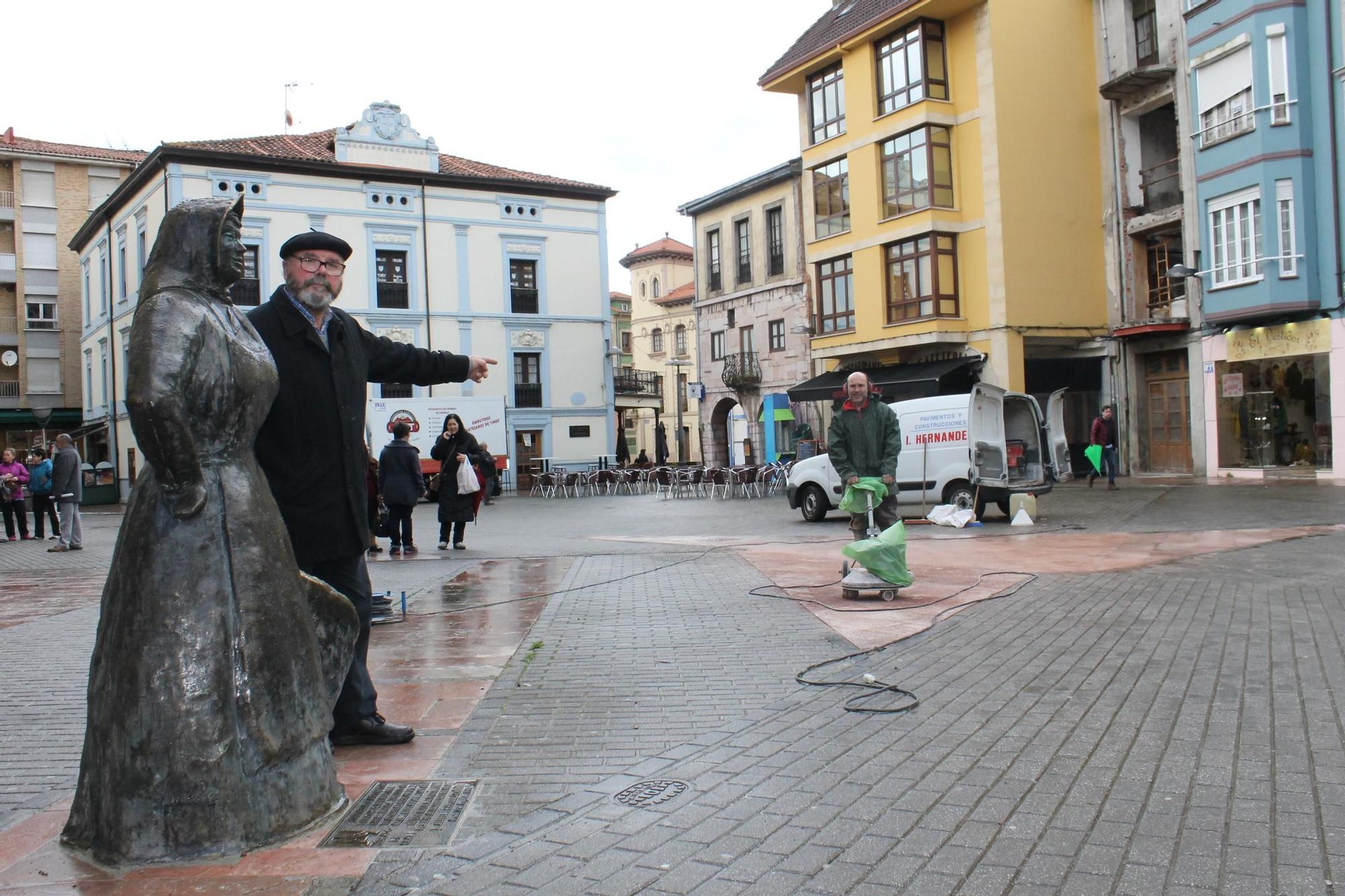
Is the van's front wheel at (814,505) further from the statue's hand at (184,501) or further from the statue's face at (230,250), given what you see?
the statue's hand at (184,501)

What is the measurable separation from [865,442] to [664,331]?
66659 mm

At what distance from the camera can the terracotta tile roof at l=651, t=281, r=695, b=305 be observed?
72062 mm

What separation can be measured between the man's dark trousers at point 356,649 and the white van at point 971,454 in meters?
12.1

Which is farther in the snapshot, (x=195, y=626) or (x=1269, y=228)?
(x=1269, y=228)

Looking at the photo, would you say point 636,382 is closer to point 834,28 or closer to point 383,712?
point 834,28

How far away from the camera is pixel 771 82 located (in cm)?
3303

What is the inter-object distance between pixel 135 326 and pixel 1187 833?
11.0 ft

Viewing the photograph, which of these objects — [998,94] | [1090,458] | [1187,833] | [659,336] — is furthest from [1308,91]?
[659,336]

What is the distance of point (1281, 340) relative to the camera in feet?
76.5

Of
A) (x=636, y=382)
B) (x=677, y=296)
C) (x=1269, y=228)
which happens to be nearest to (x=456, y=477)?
(x=1269, y=228)

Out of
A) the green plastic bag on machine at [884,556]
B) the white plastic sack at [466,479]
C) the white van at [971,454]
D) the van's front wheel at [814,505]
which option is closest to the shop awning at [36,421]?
the van's front wheel at [814,505]

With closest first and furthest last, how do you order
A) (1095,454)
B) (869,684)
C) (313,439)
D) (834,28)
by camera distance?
(313,439) → (869,684) → (1095,454) → (834,28)

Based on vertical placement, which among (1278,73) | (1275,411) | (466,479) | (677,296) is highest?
(677,296)

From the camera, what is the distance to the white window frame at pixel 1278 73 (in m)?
22.2
